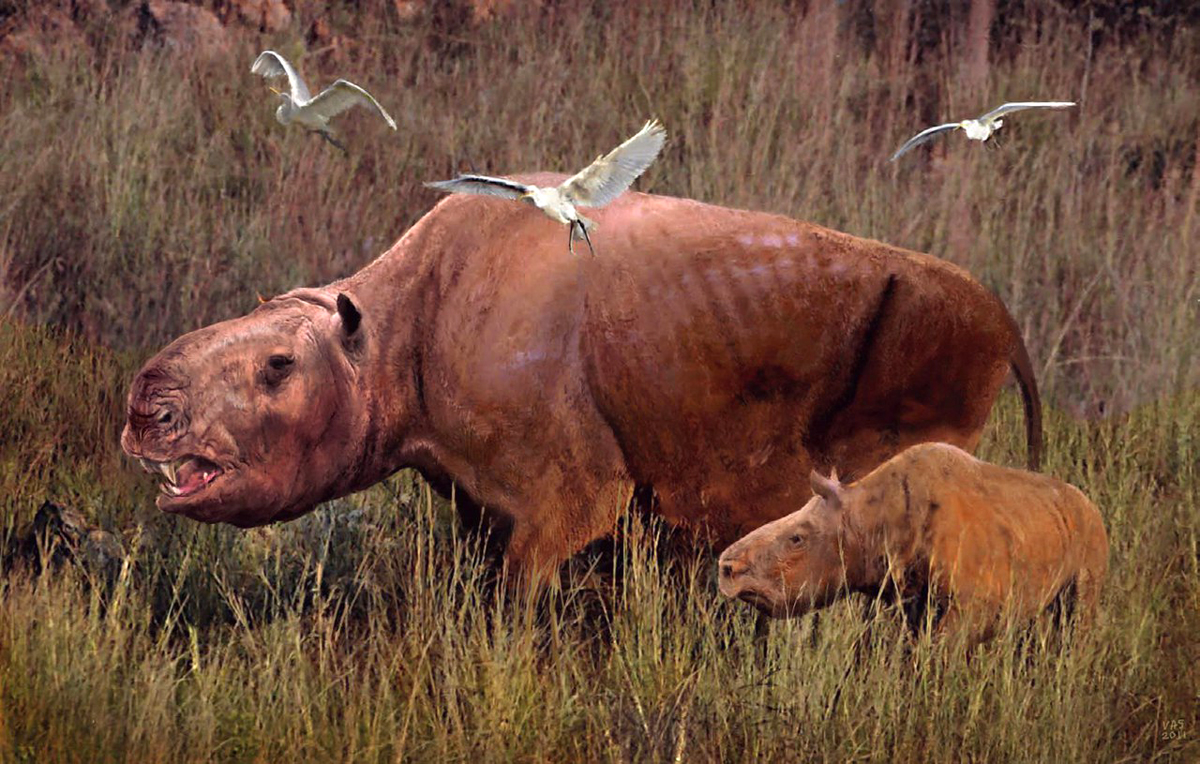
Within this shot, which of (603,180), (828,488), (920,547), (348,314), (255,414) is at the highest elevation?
(603,180)

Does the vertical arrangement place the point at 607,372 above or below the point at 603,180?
below

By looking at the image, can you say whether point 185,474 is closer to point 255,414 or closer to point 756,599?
point 255,414

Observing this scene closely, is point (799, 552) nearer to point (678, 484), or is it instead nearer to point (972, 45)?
point (678, 484)

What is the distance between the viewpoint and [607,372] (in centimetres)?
484

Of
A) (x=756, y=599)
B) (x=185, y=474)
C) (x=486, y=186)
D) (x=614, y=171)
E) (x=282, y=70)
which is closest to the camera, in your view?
(x=486, y=186)

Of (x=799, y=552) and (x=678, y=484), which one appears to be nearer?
(x=799, y=552)

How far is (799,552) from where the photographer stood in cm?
450

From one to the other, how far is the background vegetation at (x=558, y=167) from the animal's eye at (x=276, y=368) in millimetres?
550

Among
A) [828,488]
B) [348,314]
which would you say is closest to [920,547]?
[828,488]

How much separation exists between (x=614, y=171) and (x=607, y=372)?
27.0 inches

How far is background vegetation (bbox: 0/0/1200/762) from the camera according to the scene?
4359 millimetres

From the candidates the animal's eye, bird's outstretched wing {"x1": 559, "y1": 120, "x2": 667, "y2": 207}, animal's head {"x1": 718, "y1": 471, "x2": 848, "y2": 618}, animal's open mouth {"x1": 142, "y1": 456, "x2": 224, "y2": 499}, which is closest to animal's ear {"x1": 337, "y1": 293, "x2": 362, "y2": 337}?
the animal's eye

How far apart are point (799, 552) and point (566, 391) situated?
0.76m

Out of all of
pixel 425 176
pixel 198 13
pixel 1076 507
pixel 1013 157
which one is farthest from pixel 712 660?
pixel 198 13
